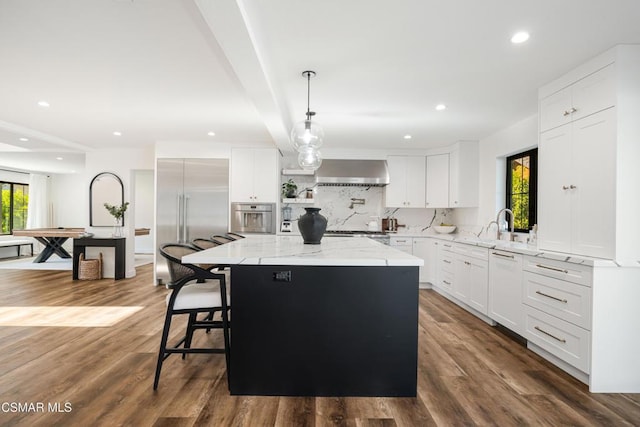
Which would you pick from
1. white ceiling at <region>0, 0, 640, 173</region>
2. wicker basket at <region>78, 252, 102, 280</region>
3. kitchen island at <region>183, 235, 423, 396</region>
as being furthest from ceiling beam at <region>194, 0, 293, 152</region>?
wicker basket at <region>78, 252, 102, 280</region>

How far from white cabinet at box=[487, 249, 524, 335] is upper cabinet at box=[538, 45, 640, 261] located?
387mm

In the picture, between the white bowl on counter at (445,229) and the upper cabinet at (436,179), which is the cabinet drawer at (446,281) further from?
the upper cabinet at (436,179)

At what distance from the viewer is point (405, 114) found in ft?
13.2

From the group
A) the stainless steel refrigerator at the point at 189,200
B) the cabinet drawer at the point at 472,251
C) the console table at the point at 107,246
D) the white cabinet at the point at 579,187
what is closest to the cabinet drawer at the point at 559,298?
the white cabinet at the point at 579,187

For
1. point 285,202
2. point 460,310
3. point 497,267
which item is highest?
point 285,202

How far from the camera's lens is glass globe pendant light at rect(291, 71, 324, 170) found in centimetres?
295

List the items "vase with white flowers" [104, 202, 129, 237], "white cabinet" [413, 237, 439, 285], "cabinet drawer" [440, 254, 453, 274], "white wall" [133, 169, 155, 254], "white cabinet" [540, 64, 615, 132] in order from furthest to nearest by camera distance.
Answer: "white wall" [133, 169, 155, 254] < "vase with white flowers" [104, 202, 129, 237] < "white cabinet" [413, 237, 439, 285] < "cabinet drawer" [440, 254, 453, 274] < "white cabinet" [540, 64, 615, 132]

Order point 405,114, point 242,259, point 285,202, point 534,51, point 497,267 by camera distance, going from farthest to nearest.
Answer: point 285,202, point 405,114, point 497,267, point 534,51, point 242,259

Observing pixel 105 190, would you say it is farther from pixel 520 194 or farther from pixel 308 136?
pixel 520 194

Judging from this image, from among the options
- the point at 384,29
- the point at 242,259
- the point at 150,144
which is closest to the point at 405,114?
the point at 384,29

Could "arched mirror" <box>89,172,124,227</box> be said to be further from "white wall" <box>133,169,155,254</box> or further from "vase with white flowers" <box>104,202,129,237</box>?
"white wall" <box>133,169,155,254</box>

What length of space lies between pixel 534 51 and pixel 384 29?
1.17 metres

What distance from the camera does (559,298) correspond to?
8.72 ft

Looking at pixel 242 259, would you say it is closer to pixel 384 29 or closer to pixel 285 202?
pixel 384 29
